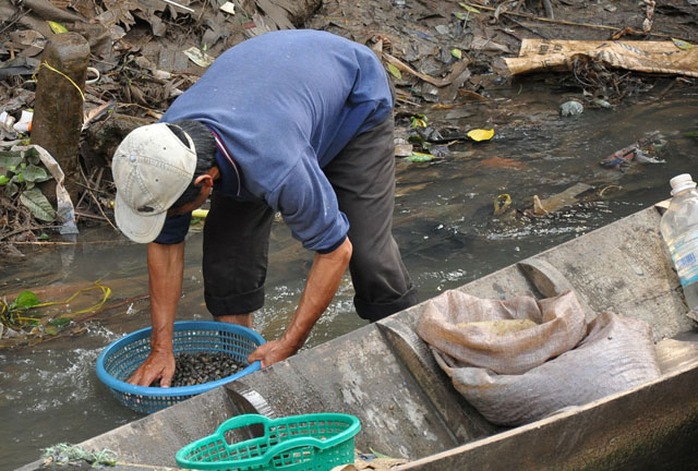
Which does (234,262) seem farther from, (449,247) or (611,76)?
(611,76)

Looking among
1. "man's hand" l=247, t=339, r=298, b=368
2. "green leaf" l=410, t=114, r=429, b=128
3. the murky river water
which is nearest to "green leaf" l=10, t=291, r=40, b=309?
the murky river water

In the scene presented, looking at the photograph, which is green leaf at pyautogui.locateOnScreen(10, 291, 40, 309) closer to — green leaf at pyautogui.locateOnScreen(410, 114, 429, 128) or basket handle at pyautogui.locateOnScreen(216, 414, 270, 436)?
basket handle at pyautogui.locateOnScreen(216, 414, 270, 436)

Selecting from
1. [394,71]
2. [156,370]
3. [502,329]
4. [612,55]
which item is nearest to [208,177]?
[156,370]

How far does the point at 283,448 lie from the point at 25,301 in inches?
129

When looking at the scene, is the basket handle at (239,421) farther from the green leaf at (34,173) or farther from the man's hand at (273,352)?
the green leaf at (34,173)

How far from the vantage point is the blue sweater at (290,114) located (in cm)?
322

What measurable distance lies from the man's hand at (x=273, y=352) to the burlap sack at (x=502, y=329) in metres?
0.51

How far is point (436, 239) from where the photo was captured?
6.50 m

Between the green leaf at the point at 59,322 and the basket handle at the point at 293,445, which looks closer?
the basket handle at the point at 293,445

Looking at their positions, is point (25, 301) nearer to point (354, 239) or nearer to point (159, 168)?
point (354, 239)

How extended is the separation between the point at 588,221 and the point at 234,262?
11.0 ft

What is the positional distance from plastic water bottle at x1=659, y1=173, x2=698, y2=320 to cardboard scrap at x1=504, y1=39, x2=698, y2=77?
576 centimetres

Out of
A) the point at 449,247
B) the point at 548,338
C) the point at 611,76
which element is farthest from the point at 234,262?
the point at 611,76

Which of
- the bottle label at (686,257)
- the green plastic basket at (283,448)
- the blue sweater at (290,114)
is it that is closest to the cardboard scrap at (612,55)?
the bottle label at (686,257)
